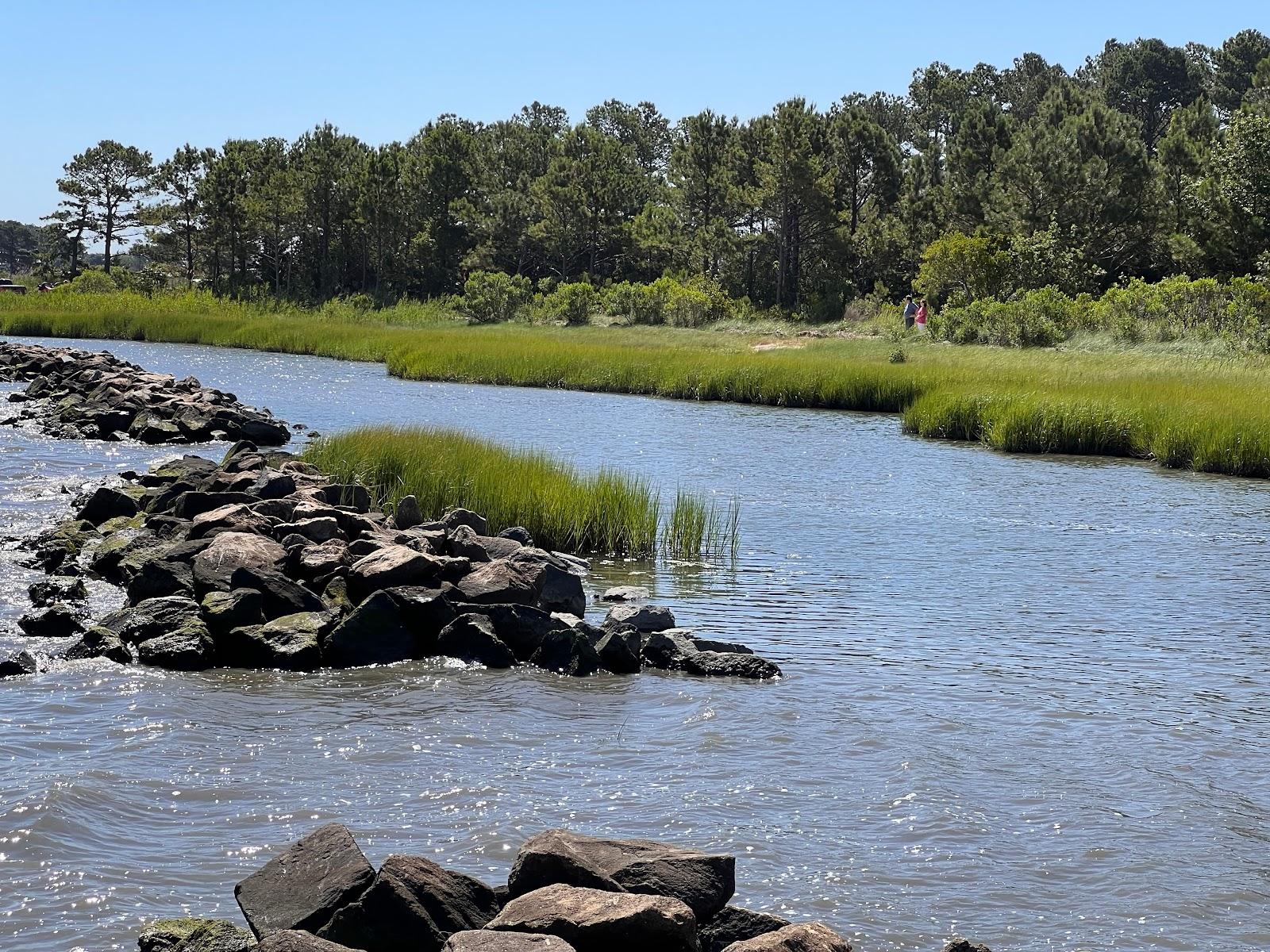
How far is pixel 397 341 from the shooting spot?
173 feet

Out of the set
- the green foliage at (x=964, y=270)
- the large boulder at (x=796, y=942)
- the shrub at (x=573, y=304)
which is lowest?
the large boulder at (x=796, y=942)

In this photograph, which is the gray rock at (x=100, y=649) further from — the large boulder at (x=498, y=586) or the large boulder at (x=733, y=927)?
the large boulder at (x=733, y=927)

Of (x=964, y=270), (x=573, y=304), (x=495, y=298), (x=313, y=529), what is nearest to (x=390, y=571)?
(x=313, y=529)

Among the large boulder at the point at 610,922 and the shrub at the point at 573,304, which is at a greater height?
the shrub at the point at 573,304

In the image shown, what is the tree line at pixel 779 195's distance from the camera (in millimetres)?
58688

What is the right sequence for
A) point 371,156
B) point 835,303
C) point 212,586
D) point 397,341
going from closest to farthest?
point 212,586, point 397,341, point 835,303, point 371,156

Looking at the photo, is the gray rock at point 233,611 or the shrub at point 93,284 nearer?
the gray rock at point 233,611

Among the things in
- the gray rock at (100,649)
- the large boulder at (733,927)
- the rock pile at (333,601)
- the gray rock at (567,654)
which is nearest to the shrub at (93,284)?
the rock pile at (333,601)

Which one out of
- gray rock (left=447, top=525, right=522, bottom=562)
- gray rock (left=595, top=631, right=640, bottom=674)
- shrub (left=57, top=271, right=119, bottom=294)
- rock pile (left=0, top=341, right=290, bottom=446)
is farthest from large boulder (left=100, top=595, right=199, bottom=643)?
shrub (left=57, top=271, right=119, bottom=294)

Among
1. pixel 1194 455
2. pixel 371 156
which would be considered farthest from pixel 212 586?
pixel 371 156

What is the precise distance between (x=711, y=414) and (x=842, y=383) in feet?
14.8

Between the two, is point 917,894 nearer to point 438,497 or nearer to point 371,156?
point 438,497

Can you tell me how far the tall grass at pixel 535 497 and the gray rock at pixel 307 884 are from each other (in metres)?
10.4

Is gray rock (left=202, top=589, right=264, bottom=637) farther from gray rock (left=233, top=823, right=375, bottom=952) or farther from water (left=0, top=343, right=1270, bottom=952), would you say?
gray rock (left=233, top=823, right=375, bottom=952)
